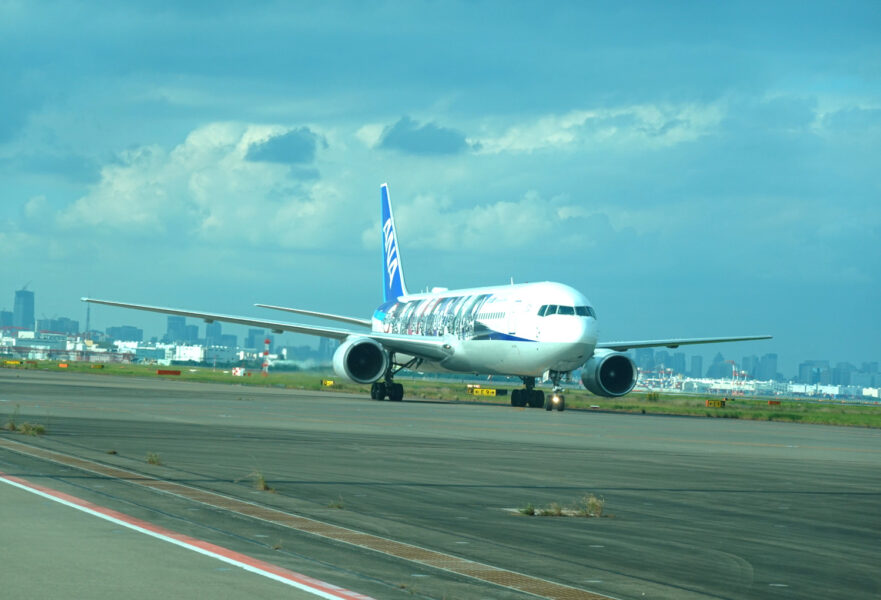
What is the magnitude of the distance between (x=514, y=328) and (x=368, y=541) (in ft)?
114

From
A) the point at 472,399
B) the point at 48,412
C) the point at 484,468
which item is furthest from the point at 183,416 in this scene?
the point at 472,399

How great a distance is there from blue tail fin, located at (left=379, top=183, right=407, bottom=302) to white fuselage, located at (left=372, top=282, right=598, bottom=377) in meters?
8.55

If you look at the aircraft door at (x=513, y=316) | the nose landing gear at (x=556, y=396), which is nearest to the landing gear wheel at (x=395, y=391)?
the aircraft door at (x=513, y=316)

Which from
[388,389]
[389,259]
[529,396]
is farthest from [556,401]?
[389,259]

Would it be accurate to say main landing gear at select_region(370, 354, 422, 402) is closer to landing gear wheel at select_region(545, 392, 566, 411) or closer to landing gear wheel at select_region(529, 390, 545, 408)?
landing gear wheel at select_region(529, 390, 545, 408)

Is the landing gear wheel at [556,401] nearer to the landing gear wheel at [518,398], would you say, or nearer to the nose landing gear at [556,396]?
the nose landing gear at [556,396]

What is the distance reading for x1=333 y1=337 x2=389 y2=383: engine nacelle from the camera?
4856cm

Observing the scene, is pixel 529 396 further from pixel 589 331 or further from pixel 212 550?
pixel 212 550

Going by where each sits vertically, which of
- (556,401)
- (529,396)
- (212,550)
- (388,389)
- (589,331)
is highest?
(589,331)

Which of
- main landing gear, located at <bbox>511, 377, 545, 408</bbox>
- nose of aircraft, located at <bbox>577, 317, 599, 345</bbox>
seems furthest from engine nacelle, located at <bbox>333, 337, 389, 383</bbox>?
nose of aircraft, located at <bbox>577, 317, 599, 345</bbox>

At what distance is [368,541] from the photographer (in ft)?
35.3

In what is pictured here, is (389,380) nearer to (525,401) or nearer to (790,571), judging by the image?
(525,401)

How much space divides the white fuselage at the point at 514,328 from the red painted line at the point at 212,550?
31.2 meters

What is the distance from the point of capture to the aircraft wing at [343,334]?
1946 inches
